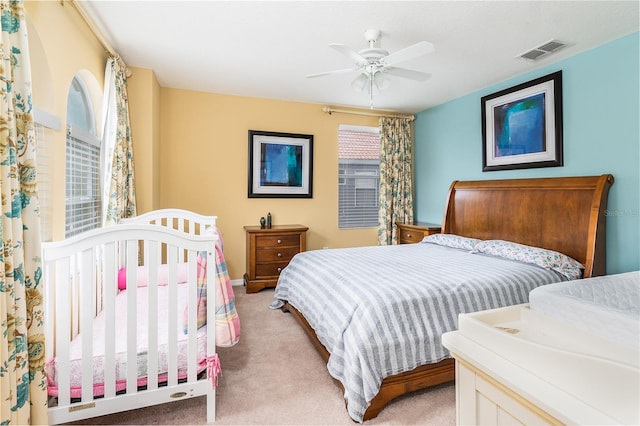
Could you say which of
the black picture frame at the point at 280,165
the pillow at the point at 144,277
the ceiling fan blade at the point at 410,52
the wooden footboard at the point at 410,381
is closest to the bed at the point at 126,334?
the pillow at the point at 144,277

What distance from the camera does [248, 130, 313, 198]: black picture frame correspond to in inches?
167

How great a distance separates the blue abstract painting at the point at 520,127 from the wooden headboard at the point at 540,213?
14.2 inches

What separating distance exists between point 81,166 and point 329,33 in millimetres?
2253

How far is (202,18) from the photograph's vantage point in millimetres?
2326

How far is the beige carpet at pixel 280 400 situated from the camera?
169cm

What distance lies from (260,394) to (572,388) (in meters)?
1.76

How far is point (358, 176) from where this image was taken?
4902 millimetres

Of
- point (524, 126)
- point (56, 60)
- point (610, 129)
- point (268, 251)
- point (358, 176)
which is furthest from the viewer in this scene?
point (358, 176)

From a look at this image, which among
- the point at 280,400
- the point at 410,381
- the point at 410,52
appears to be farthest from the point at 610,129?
the point at 280,400

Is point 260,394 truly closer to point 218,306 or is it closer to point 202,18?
point 218,306

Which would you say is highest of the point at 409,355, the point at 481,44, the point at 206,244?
the point at 481,44

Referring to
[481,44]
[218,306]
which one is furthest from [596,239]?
[218,306]

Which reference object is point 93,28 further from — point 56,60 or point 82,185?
point 82,185

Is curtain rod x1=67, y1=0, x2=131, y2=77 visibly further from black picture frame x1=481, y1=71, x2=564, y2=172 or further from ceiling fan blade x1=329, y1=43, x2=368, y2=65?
black picture frame x1=481, y1=71, x2=564, y2=172
